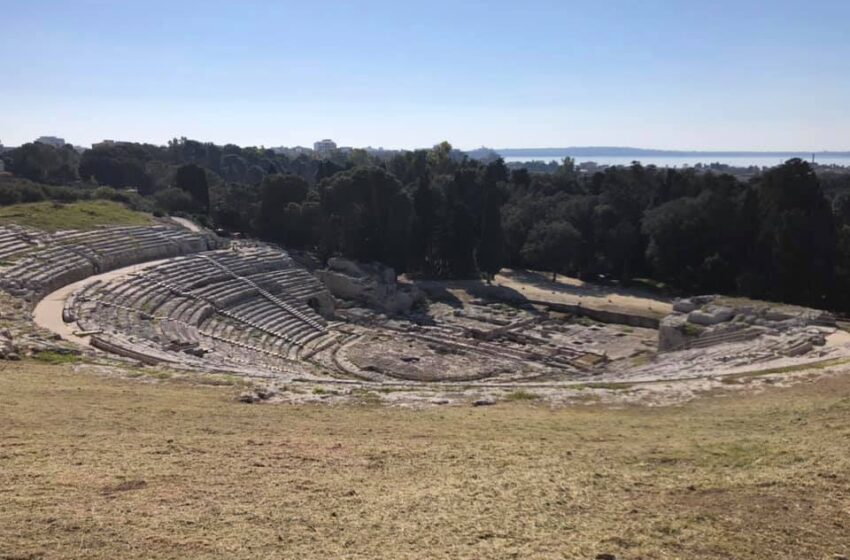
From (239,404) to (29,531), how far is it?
8.23 meters

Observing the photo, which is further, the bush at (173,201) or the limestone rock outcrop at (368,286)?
the bush at (173,201)

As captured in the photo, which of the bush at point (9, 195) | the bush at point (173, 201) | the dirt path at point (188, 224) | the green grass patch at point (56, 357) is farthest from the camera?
the bush at point (173, 201)

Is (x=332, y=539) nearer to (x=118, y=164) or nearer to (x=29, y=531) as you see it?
(x=29, y=531)

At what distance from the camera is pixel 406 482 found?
10508mm

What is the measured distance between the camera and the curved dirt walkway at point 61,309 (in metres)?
22.9

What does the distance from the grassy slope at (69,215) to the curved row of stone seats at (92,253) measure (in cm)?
133

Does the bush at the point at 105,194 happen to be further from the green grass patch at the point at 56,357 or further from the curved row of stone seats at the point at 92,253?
the green grass patch at the point at 56,357

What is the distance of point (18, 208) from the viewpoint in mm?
39062

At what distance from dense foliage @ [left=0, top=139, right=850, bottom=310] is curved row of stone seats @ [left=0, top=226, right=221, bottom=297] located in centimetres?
1035

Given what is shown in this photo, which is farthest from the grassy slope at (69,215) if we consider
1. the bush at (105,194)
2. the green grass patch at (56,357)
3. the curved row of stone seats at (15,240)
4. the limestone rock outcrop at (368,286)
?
the green grass patch at (56,357)

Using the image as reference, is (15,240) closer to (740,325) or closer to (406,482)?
(406,482)

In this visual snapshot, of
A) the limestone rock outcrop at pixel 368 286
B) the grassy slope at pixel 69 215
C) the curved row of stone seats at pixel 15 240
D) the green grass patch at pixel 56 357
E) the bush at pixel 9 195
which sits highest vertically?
the bush at pixel 9 195

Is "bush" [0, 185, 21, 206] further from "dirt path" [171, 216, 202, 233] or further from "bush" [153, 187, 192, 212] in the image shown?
"bush" [153, 187, 192, 212]

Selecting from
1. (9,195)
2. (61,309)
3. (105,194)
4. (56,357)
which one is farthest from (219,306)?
(105,194)
